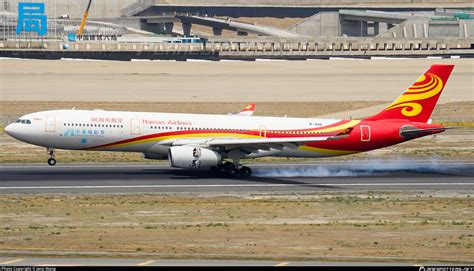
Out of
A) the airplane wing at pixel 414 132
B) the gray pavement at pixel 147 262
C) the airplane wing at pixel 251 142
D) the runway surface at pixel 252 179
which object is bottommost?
the gray pavement at pixel 147 262

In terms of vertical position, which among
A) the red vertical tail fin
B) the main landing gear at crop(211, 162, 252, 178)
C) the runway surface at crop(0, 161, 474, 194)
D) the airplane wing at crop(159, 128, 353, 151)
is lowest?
the runway surface at crop(0, 161, 474, 194)

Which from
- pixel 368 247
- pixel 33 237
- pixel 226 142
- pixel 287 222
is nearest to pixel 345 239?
pixel 368 247

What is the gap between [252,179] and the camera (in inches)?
2416

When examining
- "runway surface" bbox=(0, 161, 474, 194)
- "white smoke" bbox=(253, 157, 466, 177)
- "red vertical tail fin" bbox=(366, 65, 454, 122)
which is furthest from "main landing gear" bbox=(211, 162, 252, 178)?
"red vertical tail fin" bbox=(366, 65, 454, 122)

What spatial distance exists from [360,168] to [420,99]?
690cm

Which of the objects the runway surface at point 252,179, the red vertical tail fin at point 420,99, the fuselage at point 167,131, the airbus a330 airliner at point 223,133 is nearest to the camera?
the runway surface at point 252,179

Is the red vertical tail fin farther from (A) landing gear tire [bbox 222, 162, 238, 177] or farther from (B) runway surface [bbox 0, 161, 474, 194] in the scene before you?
(A) landing gear tire [bbox 222, 162, 238, 177]

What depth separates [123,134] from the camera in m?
60.3

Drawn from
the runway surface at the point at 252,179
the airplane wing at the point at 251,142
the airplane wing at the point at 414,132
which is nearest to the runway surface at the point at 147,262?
the runway surface at the point at 252,179

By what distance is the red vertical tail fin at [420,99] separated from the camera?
63250 mm

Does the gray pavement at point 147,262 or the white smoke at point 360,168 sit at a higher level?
the white smoke at point 360,168

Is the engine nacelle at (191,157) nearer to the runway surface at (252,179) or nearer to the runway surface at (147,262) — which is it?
the runway surface at (252,179)

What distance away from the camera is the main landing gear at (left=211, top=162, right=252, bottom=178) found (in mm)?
61906

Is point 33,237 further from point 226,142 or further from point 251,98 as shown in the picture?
point 251,98
